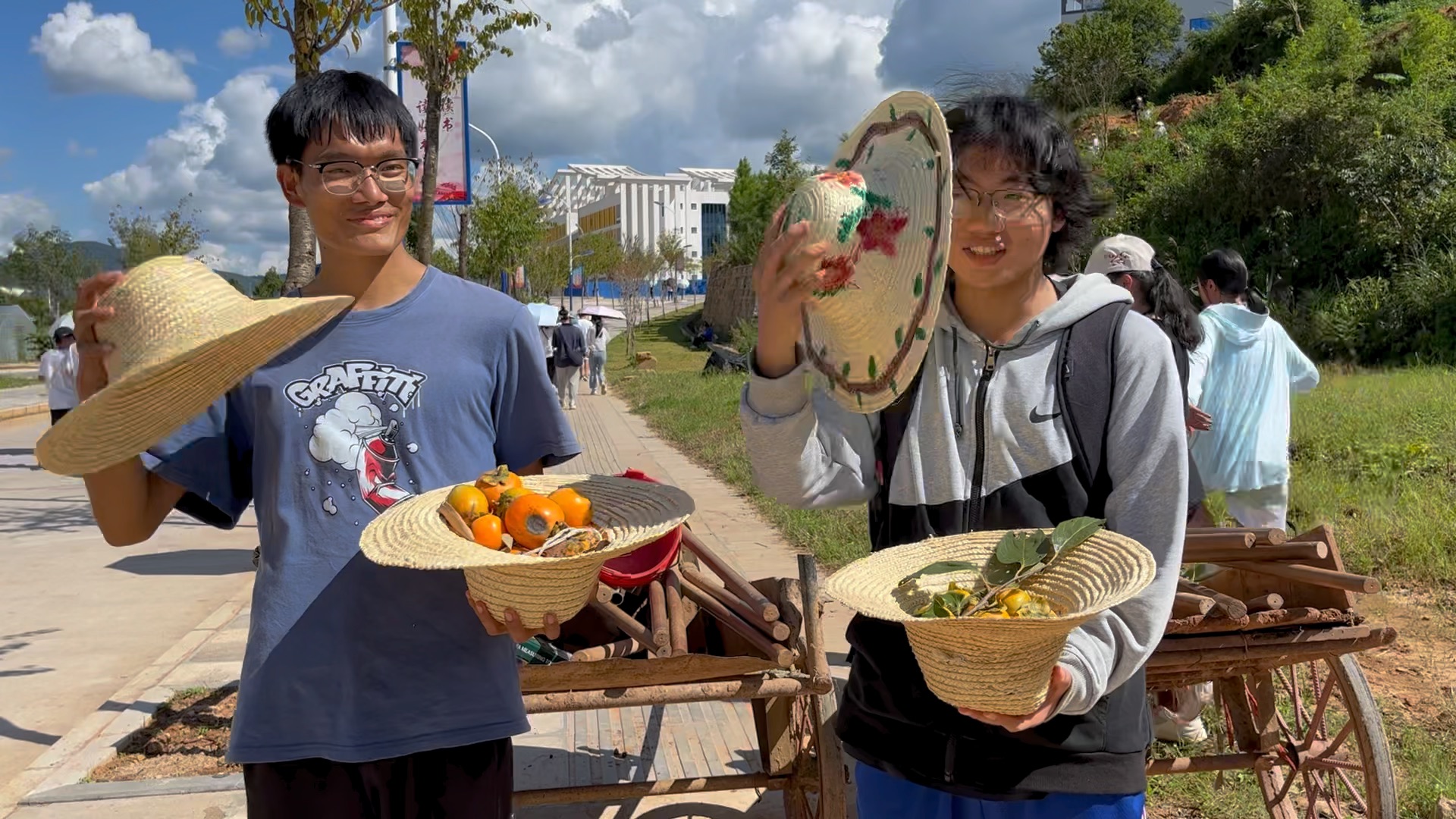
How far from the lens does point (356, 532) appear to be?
1.97 m

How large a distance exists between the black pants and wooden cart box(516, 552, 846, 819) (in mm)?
765

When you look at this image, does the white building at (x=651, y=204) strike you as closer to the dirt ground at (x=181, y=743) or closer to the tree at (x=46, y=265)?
the tree at (x=46, y=265)

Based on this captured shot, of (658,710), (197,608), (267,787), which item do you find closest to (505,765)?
(267,787)

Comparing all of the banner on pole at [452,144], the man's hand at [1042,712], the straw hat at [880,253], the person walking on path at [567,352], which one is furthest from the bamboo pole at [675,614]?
the person walking on path at [567,352]

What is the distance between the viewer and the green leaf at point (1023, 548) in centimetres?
166

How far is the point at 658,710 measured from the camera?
4633 millimetres

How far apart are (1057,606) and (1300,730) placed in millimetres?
2668

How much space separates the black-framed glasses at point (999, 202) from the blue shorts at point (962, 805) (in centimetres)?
97

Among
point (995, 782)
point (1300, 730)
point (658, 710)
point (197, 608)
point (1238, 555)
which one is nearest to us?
point (995, 782)

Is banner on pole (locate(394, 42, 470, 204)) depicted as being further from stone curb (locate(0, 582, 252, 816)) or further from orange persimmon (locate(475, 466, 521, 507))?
orange persimmon (locate(475, 466, 521, 507))

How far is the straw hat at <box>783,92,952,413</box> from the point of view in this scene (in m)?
1.75

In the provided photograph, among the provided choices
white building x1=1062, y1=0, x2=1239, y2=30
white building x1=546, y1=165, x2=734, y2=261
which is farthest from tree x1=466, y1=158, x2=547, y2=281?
white building x1=546, y1=165, x2=734, y2=261

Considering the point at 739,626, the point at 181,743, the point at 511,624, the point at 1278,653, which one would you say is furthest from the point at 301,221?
the point at 1278,653

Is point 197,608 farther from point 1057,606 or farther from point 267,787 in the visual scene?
point 1057,606
